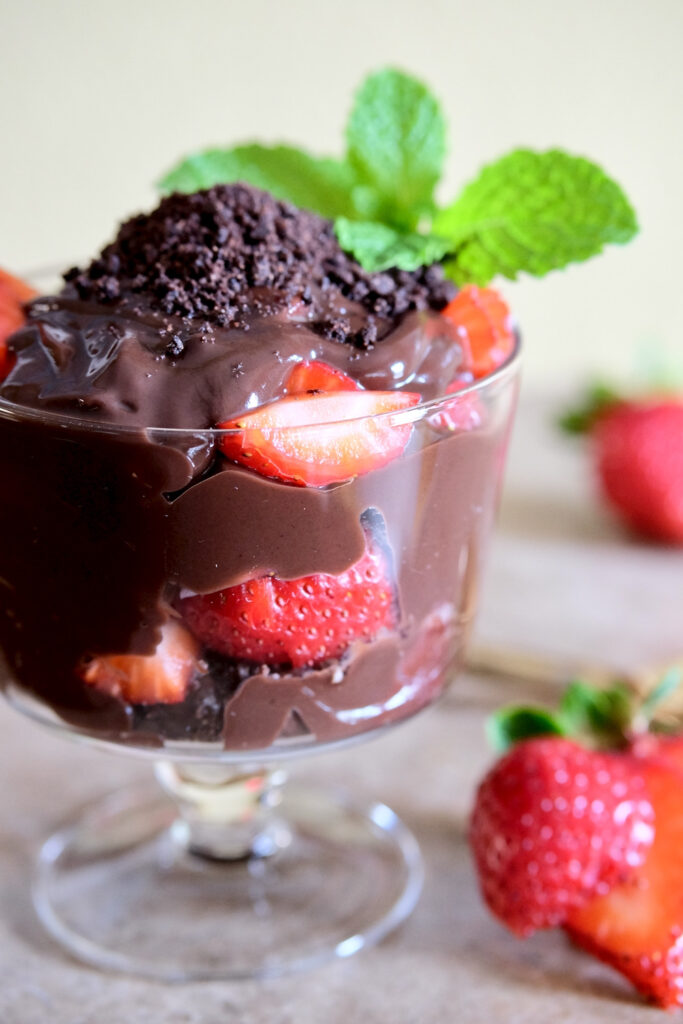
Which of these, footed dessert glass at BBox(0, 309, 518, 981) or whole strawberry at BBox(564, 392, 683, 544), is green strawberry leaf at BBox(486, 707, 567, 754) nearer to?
footed dessert glass at BBox(0, 309, 518, 981)

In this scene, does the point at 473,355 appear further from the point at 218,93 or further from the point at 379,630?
the point at 218,93

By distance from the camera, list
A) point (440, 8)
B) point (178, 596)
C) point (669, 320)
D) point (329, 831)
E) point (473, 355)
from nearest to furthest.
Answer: point (178, 596) → point (473, 355) → point (329, 831) → point (440, 8) → point (669, 320)

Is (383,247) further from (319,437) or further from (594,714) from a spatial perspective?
(594,714)

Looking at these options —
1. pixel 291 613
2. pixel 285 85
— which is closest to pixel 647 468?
pixel 291 613

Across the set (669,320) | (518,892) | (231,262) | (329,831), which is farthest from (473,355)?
(669,320)

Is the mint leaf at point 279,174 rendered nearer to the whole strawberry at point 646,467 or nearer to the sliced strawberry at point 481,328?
the sliced strawberry at point 481,328

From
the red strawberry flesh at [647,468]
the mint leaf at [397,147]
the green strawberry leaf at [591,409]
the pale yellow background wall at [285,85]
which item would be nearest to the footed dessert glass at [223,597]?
the mint leaf at [397,147]
